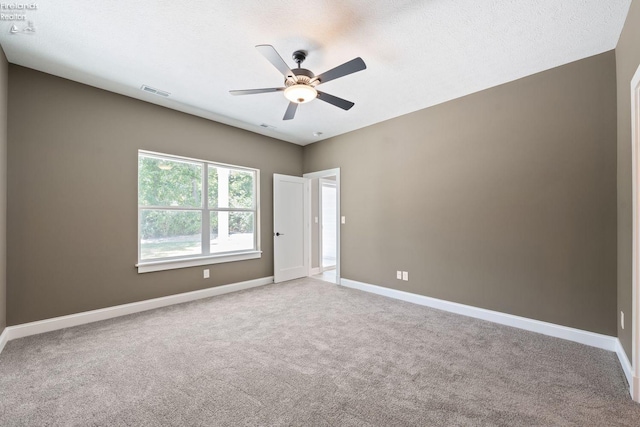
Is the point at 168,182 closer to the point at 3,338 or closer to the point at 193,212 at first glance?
the point at 193,212

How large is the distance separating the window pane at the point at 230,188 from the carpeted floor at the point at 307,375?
1.97 metres

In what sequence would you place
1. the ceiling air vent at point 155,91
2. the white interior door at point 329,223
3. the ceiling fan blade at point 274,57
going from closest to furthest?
the ceiling fan blade at point 274,57 → the ceiling air vent at point 155,91 → the white interior door at point 329,223

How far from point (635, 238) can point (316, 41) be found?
2.90 meters

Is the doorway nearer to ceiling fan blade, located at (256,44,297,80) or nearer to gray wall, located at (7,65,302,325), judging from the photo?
ceiling fan blade, located at (256,44,297,80)

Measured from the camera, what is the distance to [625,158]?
222 cm

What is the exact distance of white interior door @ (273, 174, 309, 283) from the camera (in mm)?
5164

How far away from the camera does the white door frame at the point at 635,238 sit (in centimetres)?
183

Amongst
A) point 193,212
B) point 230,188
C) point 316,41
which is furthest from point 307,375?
point 230,188

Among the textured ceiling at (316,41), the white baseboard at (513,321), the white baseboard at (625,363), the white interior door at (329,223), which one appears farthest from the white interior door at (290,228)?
the white baseboard at (625,363)

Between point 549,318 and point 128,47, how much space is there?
16.5ft

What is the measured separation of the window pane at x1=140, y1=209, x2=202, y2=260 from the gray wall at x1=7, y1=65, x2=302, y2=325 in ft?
0.62

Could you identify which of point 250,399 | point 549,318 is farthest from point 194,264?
point 549,318

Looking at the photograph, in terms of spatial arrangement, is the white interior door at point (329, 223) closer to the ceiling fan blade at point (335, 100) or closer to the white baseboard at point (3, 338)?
the ceiling fan blade at point (335, 100)

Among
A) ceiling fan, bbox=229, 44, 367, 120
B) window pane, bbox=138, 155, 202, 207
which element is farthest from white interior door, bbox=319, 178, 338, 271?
ceiling fan, bbox=229, 44, 367, 120
